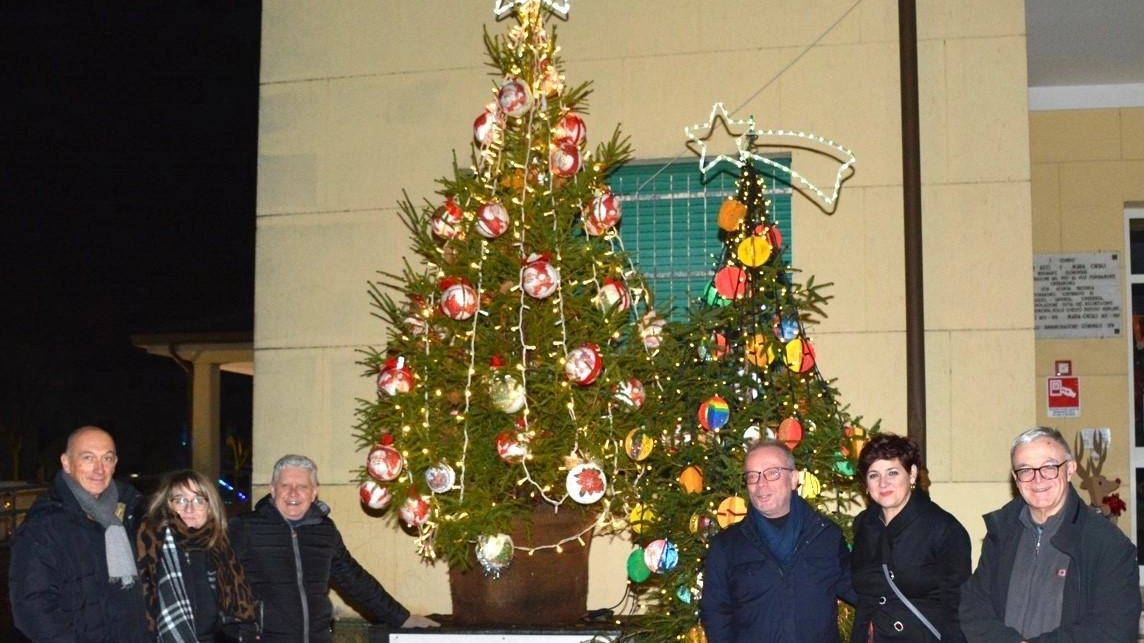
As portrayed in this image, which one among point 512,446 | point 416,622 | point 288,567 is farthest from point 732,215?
point 416,622

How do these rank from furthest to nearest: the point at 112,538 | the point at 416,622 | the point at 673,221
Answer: the point at 673,221, the point at 416,622, the point at 112,538

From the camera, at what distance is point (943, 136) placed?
8.09 meters

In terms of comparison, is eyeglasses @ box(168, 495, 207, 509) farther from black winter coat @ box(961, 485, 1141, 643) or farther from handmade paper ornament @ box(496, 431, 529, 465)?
black winter coat @ box(961, 485, 1141, 643)

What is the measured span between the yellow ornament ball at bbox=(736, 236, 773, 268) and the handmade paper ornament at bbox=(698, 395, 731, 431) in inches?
25.5

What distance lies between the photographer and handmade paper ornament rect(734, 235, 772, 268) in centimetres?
604

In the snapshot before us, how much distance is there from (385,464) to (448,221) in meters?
1.40

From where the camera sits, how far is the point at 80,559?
4688mm

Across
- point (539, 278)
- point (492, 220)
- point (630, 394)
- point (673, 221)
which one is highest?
point (673, 221)

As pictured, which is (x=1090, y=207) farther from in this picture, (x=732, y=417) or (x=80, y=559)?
(x=80, y=559)

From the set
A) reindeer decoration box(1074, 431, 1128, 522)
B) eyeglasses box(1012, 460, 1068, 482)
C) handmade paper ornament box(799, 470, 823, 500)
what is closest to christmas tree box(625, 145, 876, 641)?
handmade paper ornament box(799, 470, 823, 500)

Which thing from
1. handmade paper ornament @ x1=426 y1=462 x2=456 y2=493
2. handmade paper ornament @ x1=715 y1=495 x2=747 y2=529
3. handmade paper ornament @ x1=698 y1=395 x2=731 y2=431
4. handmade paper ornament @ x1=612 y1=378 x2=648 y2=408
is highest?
handmade paper ornament @ x1=612 y1=378 x2=648 y2=408

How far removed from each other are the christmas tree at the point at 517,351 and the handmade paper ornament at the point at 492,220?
0.4 inches

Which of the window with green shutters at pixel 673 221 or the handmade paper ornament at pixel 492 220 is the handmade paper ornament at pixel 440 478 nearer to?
the handmade paper ornament at pixel 492 220

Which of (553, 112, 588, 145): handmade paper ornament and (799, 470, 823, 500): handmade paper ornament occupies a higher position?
(553, 112, 588, 145): handmade paper ornament
